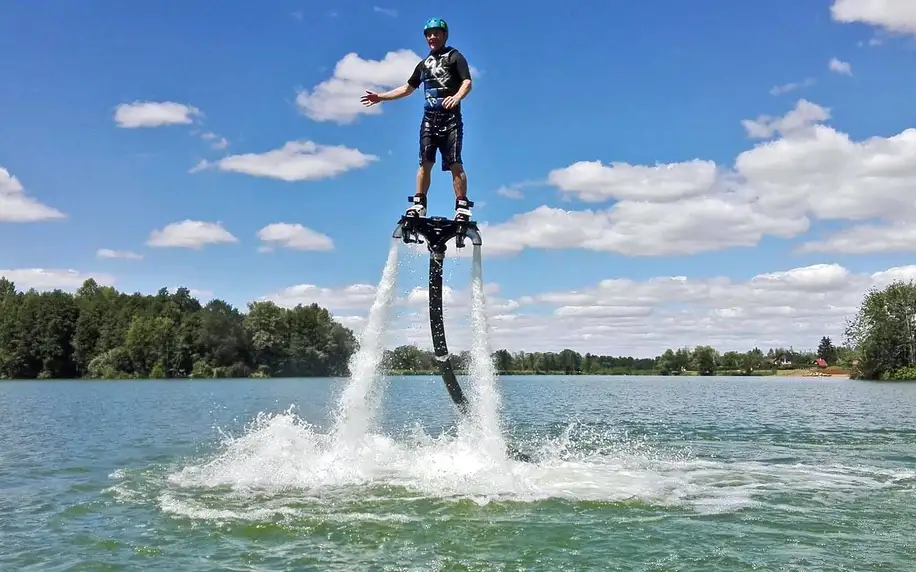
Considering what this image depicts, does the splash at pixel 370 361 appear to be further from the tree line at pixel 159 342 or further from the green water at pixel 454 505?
the tree line at pixel 159 342

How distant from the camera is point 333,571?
967 centimetres

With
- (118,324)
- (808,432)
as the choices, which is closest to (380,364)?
(808,432)

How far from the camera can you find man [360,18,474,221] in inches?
556

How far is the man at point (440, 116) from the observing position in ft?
46.3

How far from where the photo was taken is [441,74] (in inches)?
557

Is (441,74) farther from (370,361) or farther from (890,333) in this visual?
(890,333)

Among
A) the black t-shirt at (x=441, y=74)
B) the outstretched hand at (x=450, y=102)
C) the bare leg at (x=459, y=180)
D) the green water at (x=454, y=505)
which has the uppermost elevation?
the black t-shirt at (x=441, y=74)

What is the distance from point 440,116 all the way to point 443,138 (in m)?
0.43

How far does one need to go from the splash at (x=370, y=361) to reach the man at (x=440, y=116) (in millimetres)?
1397

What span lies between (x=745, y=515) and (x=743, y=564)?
2.93 m

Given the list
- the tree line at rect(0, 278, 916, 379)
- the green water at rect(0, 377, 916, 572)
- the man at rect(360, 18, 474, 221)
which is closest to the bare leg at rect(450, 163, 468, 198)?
the man at rect(360, 18, 474, 221)

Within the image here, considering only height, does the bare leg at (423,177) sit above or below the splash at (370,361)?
above

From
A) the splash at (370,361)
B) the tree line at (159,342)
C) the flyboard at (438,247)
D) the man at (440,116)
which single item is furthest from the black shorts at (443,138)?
the tree line at (159,342)

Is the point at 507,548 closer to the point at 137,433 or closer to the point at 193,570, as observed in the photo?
the point at 193,570
